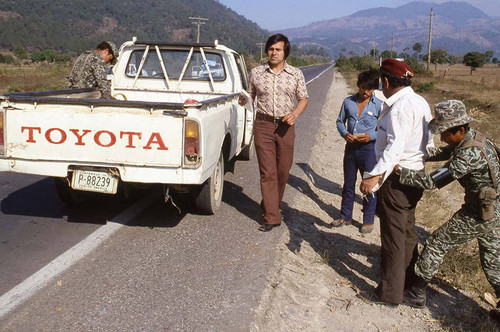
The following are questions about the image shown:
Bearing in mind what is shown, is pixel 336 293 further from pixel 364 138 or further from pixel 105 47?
pixel 105 47

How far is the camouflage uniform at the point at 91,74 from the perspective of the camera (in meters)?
6.92

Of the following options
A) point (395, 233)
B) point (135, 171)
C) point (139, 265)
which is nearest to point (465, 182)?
point (395, 233)

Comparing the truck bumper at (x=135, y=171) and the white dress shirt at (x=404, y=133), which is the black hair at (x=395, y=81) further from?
the truck bumper at (x=135, y=171)

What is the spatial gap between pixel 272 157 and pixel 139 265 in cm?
177

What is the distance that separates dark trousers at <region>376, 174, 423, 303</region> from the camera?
3.51 meters

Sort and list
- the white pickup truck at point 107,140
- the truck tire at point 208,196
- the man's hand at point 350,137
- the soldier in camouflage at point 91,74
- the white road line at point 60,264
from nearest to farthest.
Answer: the white road line at point 60,264 < the white pickup truck at point 107,140 < the truck tire at point 208,196 < the man's hand at point 350,137 < the soldier in camouflage at point 91,74

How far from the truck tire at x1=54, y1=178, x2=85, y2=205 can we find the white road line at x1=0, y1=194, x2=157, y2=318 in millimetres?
572

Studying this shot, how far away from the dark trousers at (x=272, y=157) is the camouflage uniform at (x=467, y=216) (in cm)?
174

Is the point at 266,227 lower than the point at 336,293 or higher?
higher

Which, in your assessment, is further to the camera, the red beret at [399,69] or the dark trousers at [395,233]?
the dark trousers at [395,233]

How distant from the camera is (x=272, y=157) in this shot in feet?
16.7

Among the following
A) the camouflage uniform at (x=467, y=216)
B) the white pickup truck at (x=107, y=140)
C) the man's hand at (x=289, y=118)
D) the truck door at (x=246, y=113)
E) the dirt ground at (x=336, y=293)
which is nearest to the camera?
the camouflage uniform at (x=467, y=216)

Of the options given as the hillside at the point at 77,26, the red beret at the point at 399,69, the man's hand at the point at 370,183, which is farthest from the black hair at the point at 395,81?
the hillside at the point at 77,26

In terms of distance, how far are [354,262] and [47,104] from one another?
3228 mm
